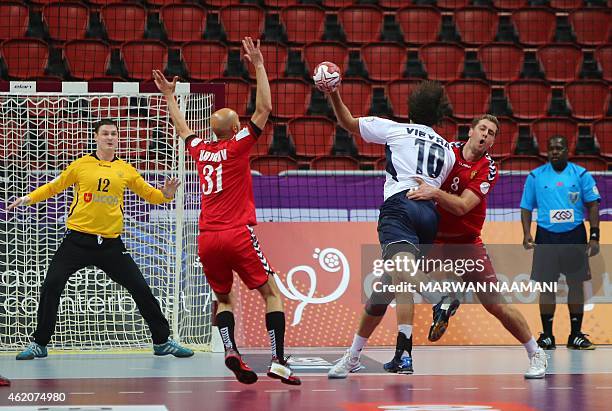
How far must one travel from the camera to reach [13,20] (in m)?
15.9

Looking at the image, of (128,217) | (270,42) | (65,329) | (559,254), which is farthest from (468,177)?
(270,42)

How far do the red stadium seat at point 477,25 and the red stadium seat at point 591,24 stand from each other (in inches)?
60.2

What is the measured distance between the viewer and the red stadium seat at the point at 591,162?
48.1 feet

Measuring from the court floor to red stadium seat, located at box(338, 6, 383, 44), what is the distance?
830cm

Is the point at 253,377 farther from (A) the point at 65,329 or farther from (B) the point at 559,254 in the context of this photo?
(B) the point at 559,254

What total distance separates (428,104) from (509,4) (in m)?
11.1

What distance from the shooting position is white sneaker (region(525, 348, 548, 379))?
24.9ft

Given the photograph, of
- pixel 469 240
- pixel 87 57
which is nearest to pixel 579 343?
pixel 469 240

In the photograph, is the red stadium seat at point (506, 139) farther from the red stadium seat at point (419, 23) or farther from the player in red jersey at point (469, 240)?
the player in red jersey at point (469, 240)

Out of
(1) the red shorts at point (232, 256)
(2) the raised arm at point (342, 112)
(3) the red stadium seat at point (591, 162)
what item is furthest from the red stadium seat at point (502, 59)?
(1) the red shorts at point (232, 256)

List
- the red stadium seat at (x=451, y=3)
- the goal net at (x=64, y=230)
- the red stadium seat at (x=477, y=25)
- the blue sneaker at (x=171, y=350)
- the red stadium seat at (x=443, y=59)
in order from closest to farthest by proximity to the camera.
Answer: the blue sneaker at (x=171, y=350) < the goal net at (x=64, y=230) < the red stadium seat at (x=443, y=59) < the red stadium seat at (x=477, y=25) < the red stadium seat at (x=451, y=3)

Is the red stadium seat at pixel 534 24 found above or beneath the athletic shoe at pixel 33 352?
above

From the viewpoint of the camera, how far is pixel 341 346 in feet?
34.2

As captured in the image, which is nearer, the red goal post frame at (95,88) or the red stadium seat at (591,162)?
the red goal post frame at (95,88)
